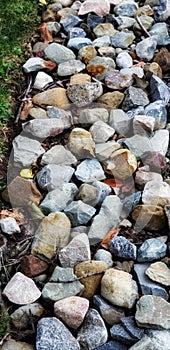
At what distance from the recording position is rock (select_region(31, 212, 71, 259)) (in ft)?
6.82

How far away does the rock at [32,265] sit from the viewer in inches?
79.7

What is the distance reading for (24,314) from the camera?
74.9 inches

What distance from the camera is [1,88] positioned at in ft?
8.91

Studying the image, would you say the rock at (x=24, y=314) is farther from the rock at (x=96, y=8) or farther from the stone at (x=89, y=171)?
the rock at (x=96, y=8)

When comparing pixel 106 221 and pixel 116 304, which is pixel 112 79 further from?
pixel 116 304

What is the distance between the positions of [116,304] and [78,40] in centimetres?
153

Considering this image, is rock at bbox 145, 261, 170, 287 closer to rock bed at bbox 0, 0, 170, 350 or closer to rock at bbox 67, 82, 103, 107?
rock bed at bbox 0, 0, 170, 350

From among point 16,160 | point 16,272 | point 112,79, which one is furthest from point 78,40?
point 16,272

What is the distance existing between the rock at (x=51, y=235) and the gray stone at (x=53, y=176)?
17cm

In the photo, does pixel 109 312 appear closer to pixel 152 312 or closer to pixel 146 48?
pixel 152 312

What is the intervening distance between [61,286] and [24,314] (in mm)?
148

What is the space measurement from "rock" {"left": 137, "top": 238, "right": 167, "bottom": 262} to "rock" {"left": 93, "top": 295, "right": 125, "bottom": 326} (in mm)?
213

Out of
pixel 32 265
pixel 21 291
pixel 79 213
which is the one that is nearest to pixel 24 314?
pixel 21 291

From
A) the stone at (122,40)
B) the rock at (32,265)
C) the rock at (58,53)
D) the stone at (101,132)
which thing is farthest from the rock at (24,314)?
the stone at (122,40)
